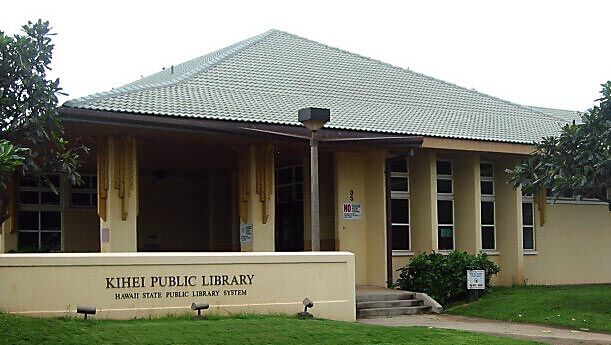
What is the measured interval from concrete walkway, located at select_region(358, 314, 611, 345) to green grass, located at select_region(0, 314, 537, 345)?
1.13m

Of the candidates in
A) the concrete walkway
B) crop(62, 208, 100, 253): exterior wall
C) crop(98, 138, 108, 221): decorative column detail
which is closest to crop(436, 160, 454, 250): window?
the concrete walkway

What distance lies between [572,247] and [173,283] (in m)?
13.9

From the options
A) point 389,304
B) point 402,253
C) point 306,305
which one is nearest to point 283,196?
point 402,253

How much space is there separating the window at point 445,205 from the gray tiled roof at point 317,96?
1190 millimetres

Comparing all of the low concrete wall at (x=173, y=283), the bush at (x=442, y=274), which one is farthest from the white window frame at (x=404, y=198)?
the low concrete wall at (x=173, y=283)

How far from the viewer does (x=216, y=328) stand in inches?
479

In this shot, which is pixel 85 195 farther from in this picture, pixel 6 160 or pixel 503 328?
pixel 6 160

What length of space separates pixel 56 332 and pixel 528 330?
26.5ft

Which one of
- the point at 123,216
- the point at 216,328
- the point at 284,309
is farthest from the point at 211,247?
the point at 216,328

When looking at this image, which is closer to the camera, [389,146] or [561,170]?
[561,170]

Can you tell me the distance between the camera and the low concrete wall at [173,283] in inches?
499

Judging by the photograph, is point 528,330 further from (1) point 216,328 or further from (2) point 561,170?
(1) point 216,328

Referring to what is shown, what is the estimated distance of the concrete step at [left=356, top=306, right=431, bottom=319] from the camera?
17.0m

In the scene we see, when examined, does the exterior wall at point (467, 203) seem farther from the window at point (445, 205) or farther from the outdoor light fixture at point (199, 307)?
the outdoor light fixture at point (199, 307)
